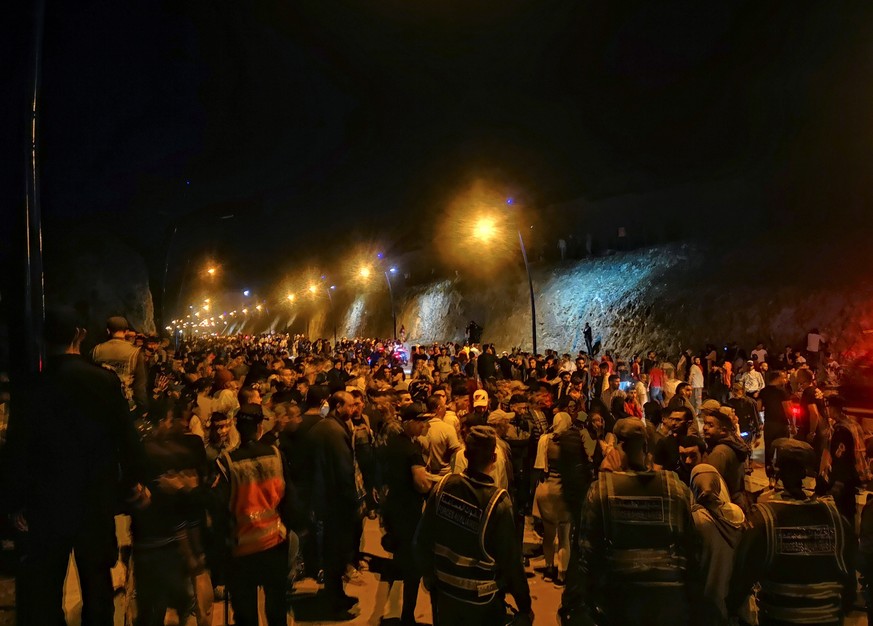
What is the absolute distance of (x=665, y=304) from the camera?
3581cm

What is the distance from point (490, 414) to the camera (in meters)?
7.48

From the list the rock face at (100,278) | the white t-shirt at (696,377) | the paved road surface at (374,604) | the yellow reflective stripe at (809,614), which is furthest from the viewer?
the rock face at (100,278)

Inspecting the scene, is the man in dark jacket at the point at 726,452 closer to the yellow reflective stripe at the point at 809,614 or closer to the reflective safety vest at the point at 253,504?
the yellow reflective stripe at the point at 809,614

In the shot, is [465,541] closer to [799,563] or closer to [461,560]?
[461,560]

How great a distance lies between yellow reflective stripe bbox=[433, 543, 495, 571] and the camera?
3.22 meters

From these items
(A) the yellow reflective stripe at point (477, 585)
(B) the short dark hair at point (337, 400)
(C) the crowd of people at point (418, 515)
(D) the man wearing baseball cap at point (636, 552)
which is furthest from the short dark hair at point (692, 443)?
(B) the short dark hair at point (337, 400)

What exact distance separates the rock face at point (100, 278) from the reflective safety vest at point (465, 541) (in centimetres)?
3127

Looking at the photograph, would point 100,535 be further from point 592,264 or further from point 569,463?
point 592,264

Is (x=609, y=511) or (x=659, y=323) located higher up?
(x=659, y=323)

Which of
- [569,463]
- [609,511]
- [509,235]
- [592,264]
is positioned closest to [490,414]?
[569,463]

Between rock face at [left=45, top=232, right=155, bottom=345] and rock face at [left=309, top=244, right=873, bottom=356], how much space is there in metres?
27.3

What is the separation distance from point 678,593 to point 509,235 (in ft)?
177

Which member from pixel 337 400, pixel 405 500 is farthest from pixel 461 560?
pixel 337 400

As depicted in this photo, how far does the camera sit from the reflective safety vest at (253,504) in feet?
13.7
